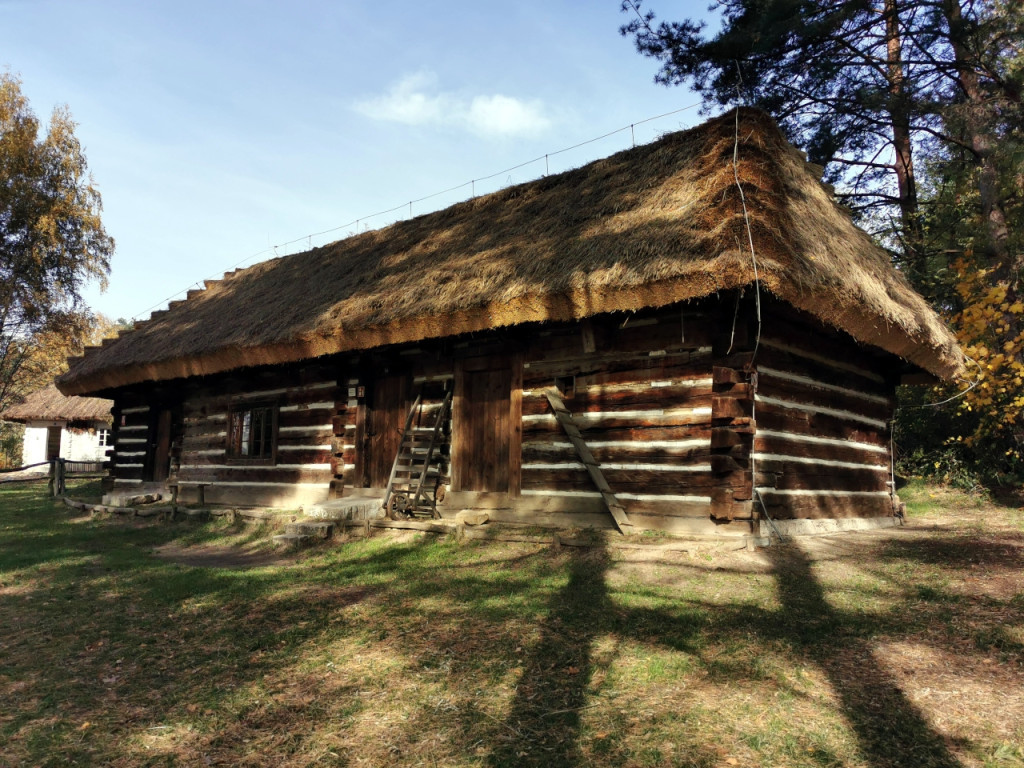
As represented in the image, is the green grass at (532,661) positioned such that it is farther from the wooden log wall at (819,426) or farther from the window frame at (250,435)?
the window frame at (250,435)

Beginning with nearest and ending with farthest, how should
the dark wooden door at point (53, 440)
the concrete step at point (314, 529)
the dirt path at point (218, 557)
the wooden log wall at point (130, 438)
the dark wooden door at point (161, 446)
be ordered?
the dirt path at point (218, 557), the concrete step at point (314, 529), the dark wooden door at point (161, 446), the wooden log wall at point (130, 438), the dark wooden door at point (53, 440)

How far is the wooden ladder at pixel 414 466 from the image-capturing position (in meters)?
9.19

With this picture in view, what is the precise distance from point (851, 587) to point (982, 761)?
2.77 metres

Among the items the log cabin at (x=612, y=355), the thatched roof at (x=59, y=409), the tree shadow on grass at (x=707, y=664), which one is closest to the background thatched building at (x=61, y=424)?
the thatched roof at (x=59, y=409)

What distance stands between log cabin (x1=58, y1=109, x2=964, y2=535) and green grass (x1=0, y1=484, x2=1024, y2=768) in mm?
1143

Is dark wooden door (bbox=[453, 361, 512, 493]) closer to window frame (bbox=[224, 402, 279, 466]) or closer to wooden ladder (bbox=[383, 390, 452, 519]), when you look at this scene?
wooden ladder (bbox=[383, 390, 452, 519])

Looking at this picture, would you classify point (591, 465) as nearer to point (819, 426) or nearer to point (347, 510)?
point (819, 426)

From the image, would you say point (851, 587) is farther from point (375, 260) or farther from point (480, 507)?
point (375, 260)

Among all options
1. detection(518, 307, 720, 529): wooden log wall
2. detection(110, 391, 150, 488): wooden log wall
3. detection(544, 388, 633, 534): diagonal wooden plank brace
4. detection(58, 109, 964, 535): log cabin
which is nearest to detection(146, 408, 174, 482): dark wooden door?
detection(110, 391, 150, 488): wooden log wall

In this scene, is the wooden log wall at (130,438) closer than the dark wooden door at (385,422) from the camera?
No

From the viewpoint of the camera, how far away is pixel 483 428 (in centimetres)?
923

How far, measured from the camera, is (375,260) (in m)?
11.7

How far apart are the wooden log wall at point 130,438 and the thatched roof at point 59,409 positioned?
49.7 feet

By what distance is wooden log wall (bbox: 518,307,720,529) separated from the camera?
7.30 meters
